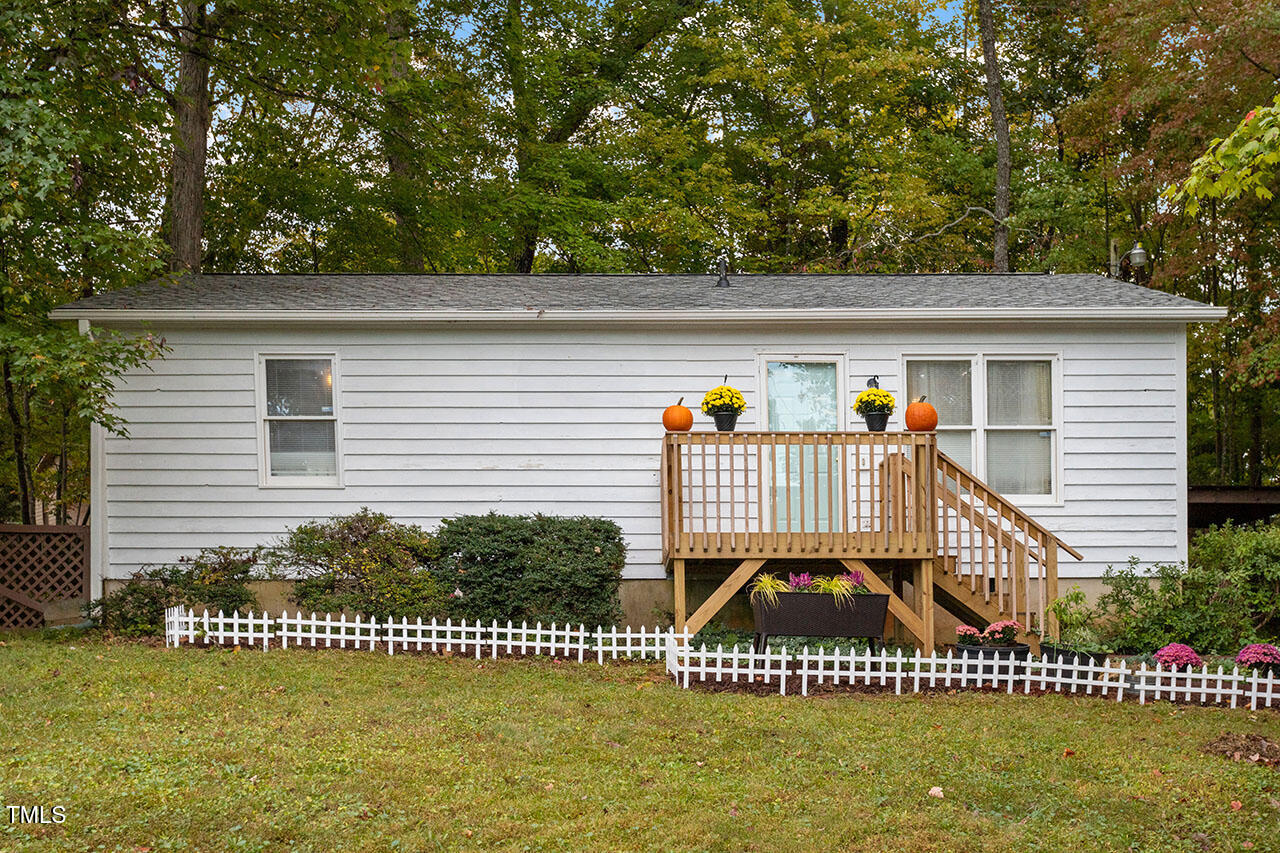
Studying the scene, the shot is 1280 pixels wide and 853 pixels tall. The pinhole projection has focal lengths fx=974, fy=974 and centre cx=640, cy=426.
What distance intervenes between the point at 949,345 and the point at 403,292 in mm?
5796

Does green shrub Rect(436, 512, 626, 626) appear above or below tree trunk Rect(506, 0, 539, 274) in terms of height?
below

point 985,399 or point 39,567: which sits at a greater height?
point 985,399

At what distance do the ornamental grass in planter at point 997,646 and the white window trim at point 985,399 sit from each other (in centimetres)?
210

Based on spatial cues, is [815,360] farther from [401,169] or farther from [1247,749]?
[401,169]

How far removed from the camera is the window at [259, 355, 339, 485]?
9.90 m

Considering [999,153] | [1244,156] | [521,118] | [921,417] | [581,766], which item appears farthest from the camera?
[521,118]

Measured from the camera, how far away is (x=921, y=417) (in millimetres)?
8234

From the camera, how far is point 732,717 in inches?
255

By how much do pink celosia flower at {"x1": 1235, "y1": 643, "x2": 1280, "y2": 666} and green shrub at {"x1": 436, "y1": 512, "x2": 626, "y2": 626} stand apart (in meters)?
5.10

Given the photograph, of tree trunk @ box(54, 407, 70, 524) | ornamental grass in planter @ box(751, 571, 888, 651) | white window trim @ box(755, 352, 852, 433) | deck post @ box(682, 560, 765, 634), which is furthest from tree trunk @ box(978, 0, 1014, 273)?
tree trunk @ box(54, 407, 70, 524)

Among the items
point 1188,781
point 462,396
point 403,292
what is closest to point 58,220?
point 403,292

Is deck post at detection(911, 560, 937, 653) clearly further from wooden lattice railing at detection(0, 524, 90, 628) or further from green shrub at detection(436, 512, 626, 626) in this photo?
wooden lattice railing at detection(0, 524, 90, 628)

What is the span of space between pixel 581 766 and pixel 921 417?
4390mm

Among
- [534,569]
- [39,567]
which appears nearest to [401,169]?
[39,567]
